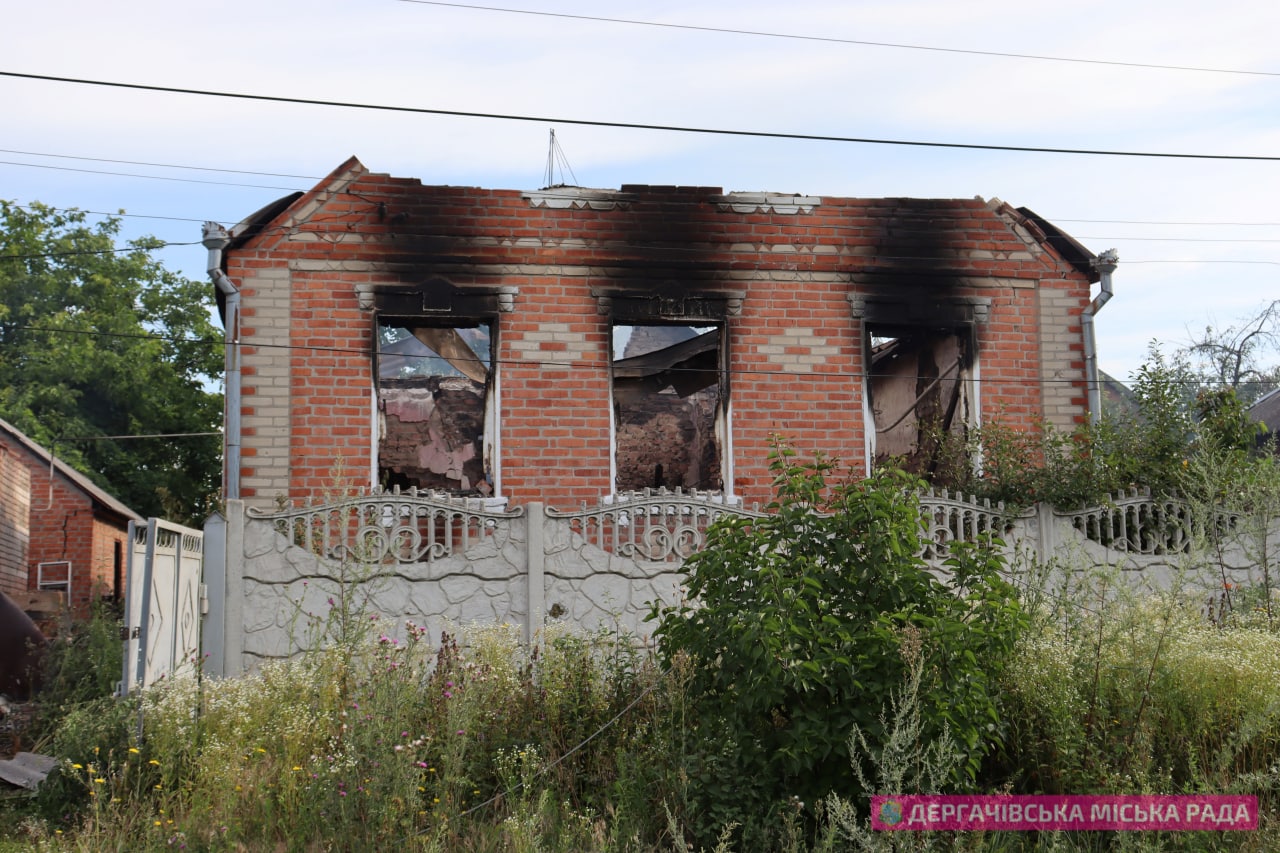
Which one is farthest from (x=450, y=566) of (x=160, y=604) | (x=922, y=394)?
(x=922, y=394)

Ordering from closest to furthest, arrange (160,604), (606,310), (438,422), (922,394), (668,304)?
(160,604) → (606,310) → (668,304) → (922,394) → (438,422)

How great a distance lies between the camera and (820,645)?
5.34 metres

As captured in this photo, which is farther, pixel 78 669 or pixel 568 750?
pixel 78 669

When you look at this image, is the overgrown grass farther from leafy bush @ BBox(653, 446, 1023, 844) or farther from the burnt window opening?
the burnt window opening

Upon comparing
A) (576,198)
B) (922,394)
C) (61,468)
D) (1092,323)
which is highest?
(576,198)

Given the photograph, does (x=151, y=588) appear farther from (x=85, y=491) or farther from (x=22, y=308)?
(x=22, y=308)

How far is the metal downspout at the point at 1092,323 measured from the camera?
1232cm

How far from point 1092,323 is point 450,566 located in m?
7.80

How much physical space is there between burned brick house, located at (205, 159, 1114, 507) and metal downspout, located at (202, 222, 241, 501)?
0.02m

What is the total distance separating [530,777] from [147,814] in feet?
6.54

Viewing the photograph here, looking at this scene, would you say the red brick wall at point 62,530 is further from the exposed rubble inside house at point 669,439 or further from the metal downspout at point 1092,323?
the metal downspout at point 1092,323

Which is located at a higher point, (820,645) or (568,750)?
(820,645)

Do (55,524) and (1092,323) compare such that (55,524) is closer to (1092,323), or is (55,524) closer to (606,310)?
(606,310)

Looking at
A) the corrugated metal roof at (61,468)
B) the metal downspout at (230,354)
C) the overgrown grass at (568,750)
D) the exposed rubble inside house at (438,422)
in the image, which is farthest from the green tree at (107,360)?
the overgrown grass at (568,750)
